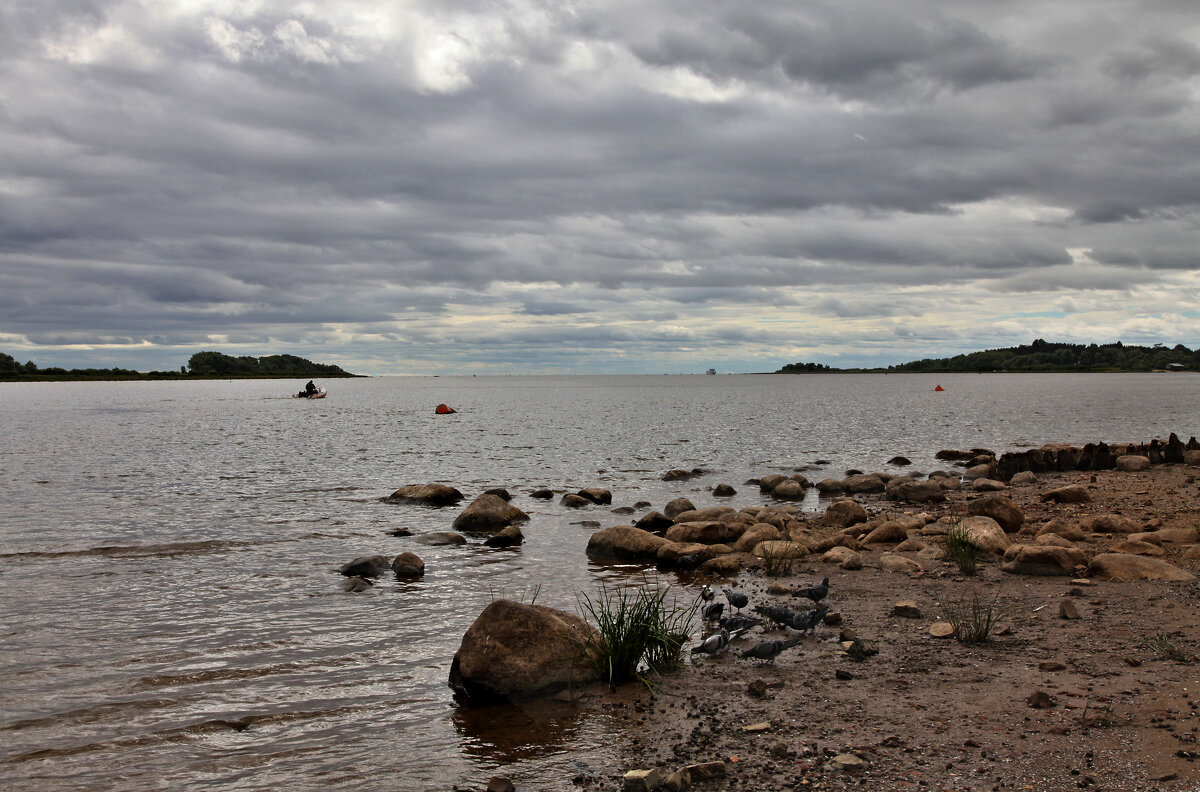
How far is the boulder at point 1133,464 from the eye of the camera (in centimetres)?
2694

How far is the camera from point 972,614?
423 inches

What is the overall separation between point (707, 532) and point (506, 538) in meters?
5.25

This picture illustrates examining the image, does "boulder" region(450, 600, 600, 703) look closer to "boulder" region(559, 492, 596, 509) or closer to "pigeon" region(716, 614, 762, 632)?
"pigeon" region(716, 614, 762, 632)

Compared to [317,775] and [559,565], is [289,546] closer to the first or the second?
[559,565]

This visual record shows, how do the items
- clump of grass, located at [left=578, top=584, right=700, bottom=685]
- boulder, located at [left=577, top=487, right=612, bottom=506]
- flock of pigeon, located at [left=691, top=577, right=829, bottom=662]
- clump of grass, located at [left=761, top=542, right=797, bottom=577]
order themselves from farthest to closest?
boulder, located at [left=577, top=487, right=612, bottom=506] → clump of grass, located at [left=761, top=542, right=797, bottom=577] → flock of pigeon, located at [left=691, top=577, right=829, bottom=662] → clump of grass, located at [left=578, top=584, right=700, bottom=685]

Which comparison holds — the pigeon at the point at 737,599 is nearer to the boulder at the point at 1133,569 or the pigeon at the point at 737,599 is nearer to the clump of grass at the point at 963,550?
the clump of grass at the point at 963,550

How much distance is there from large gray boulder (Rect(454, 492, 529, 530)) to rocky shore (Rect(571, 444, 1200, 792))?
7.98 meters

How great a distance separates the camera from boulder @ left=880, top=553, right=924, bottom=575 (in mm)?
14195

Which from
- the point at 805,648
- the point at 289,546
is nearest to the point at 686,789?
the point at 805,648

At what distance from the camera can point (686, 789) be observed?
6.47 m

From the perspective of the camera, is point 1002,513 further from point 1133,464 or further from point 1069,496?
point 1133,464

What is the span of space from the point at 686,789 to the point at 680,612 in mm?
5744

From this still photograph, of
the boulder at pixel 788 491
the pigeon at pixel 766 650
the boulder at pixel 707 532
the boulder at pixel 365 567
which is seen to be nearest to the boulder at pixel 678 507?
the boulder at pixel 707 532

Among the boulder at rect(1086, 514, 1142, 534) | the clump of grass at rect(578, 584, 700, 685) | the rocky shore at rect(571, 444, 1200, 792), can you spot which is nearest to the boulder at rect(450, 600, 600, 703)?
the clump of grass at rect(578, 584, 700, 685)
